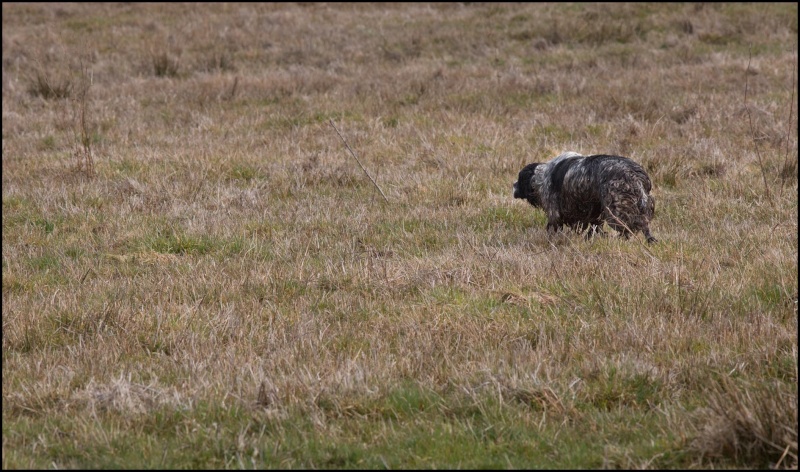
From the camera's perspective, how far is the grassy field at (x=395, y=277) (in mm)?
3926

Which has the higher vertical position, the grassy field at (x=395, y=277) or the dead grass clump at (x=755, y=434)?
the dead grass clump at (x=755, y=434)

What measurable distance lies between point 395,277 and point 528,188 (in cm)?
226

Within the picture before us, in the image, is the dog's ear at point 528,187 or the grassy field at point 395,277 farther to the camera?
the dog's ear at point 528,187

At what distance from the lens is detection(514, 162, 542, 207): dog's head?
799 cm

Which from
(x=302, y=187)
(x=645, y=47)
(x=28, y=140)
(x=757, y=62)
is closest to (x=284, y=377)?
(x=302, y=187)

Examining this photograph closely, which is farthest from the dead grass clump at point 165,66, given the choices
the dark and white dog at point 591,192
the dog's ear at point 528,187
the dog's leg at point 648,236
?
the dog's leg at point 648,236

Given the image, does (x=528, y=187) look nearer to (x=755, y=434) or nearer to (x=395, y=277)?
(x=395, y=277)

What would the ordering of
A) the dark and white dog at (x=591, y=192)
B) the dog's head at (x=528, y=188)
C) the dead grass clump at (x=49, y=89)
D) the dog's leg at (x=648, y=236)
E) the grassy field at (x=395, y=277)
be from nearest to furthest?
the grassy field at (x=395, y=277) < the dark and white dog at (x=591, y=192) < the dog's leg at (x=648, y=236) < the dog's head at (x=528, y=188) < the dead grass clump at (x=49, y=89)

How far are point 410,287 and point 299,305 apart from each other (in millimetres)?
779

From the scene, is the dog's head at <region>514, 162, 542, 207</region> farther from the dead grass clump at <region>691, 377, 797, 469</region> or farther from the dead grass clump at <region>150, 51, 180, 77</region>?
the dead grass clump at <region>150, 51, 180, 77</region>

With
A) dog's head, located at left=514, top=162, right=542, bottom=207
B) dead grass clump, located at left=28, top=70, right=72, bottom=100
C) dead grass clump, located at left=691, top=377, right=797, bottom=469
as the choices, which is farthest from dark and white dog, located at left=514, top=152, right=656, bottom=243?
dead grass clump, located at left=28, top=70, right=72, bottom=100

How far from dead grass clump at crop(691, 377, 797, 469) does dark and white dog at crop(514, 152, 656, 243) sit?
2993mm

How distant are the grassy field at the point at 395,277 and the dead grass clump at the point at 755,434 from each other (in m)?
0.01

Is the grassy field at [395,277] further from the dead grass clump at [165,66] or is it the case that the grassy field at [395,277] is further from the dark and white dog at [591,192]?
the dead grass clump at [165,66]
